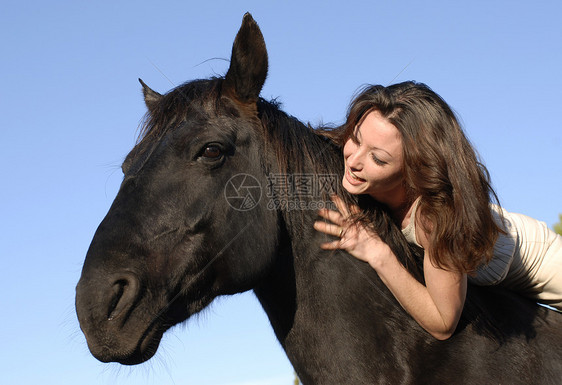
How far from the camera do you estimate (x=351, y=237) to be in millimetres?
3145

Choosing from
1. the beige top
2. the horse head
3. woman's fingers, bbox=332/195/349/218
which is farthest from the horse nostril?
A: the beige top

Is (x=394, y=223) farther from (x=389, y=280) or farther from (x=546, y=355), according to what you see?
(x=546, y=355)

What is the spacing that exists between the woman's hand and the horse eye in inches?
26.7

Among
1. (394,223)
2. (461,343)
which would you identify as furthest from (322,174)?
(461,343)

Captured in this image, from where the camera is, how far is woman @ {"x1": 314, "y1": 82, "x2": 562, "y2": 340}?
113 inches

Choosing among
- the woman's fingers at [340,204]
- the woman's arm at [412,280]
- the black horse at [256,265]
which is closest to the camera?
the black horse at [256,265]

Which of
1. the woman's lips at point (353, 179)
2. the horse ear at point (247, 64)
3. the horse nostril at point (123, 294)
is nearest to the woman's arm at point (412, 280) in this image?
the woman's lips at point (353, 179)

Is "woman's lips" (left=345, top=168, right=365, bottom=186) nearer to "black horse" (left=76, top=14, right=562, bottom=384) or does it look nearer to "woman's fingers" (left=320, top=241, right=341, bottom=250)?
"black horse" (left=76, top=14, right=562, bottom=384)

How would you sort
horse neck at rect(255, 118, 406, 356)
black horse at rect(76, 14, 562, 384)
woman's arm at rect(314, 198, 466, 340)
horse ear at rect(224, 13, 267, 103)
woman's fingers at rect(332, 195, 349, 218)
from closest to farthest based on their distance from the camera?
black horse at rect(76, 14, 562, 384), woman's arm at rect(314, 198, 466, 340), horse neck at rect(255, 118, 406, 356), horse ear at rect(224, 13, 267, 103), woman's fingers at rect(332, 195, 349, 218)

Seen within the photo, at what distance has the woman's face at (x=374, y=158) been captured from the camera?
3.06m

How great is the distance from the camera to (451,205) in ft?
9.77

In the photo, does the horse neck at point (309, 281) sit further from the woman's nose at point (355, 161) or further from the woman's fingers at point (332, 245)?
the woman's nose at point (355, 161)

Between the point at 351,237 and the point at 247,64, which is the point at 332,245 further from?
the point at 247,64

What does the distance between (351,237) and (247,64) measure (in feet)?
3.83
